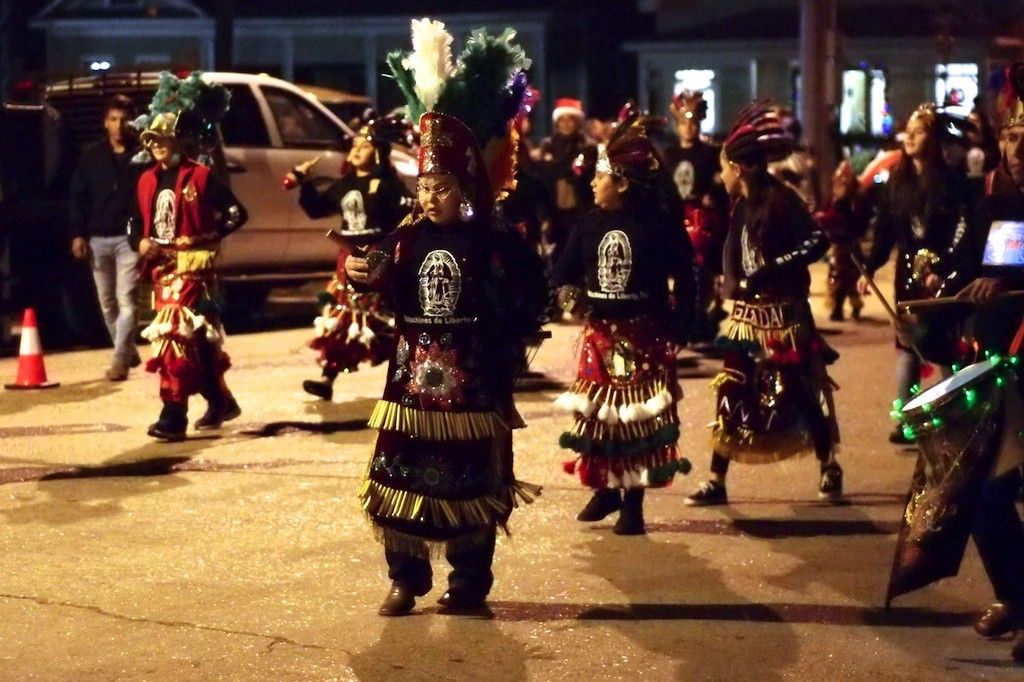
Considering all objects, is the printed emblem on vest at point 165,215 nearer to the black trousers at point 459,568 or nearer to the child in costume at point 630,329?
the child in costume at point 630,329

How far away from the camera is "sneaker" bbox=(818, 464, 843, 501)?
8844 millimetres

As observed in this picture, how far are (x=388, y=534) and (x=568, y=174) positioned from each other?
35.3 feet

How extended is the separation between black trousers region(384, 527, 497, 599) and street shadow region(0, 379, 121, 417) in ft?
17.9

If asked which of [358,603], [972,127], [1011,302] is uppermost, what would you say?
[972,127]

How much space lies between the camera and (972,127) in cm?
971

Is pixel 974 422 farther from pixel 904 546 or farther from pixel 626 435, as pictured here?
pixel 626 435

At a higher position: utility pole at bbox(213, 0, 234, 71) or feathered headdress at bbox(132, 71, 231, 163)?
utility pole at bbox(213, 0, 234, 71)

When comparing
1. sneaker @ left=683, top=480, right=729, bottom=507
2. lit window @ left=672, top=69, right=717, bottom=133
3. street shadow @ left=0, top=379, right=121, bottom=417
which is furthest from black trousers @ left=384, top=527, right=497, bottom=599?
lit window @ left=672, top=69, right=717, bottom=133

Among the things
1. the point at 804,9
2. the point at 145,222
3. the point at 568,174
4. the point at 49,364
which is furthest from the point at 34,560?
the point at 804,9

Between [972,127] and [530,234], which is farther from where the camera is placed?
[530,234]

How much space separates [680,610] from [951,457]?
1.23 metres

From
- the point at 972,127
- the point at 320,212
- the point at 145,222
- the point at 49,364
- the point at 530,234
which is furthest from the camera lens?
the point at 530,234

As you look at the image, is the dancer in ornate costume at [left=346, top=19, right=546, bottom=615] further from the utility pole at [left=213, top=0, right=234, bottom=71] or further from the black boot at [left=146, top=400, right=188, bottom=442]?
the utility pole at [left=213, top=0, right=234, bottom=71]

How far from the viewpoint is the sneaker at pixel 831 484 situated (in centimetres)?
884
